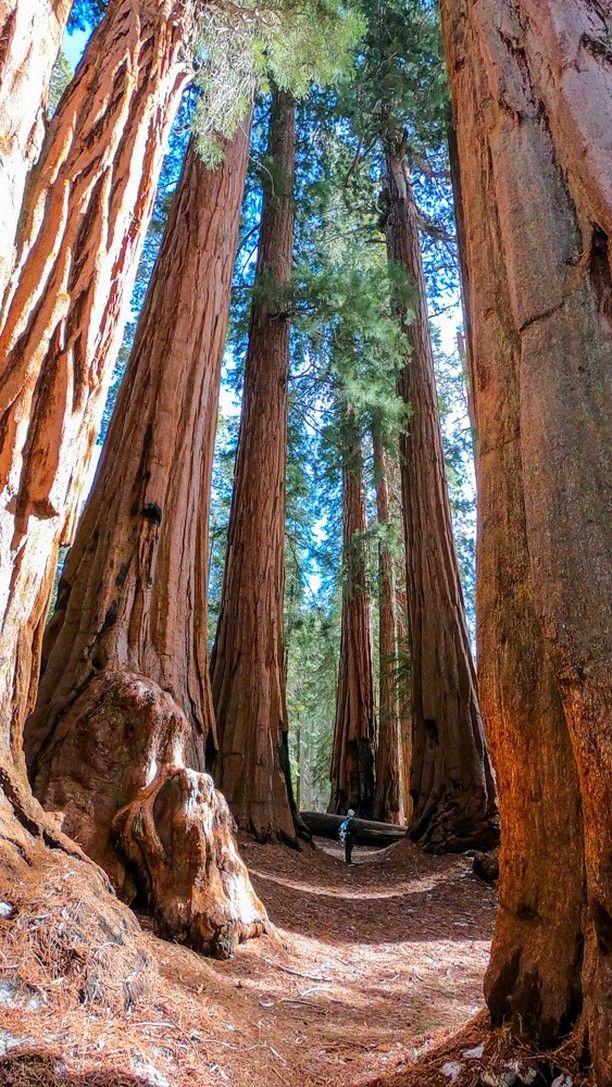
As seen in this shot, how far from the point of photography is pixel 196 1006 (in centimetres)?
226

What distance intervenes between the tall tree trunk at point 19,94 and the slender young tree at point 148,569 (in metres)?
2.26

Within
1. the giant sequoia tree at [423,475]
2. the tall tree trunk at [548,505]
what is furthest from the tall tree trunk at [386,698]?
the tall tree trunk at [548,505]

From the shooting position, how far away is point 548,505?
1.63 m

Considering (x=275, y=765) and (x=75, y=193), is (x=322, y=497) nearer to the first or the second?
(x=275, y=765)

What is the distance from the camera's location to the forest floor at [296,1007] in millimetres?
1646

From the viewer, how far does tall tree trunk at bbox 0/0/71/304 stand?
2.47m

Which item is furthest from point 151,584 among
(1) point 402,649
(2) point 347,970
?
(1) point 402,649

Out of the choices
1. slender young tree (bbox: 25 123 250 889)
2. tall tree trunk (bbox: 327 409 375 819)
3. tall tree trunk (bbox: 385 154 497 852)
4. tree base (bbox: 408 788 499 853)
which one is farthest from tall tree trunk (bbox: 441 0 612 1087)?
tall tree trunk (bbox: 327 409 375 819)

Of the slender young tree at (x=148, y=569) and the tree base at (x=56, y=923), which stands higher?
the slender young tree at (x=148, y=569)

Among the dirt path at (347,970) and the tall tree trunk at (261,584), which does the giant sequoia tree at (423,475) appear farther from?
the tall tree trunk at (261,584)

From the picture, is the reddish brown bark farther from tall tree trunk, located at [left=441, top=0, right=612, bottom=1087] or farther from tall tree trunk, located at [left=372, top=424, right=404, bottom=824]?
tall tree trunk, located at [left=372, top=424, right=404, bottom=824]

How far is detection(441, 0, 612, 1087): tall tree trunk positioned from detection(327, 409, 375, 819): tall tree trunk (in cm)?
897

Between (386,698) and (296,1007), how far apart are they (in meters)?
8.91

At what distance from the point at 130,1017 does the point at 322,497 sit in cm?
1369
